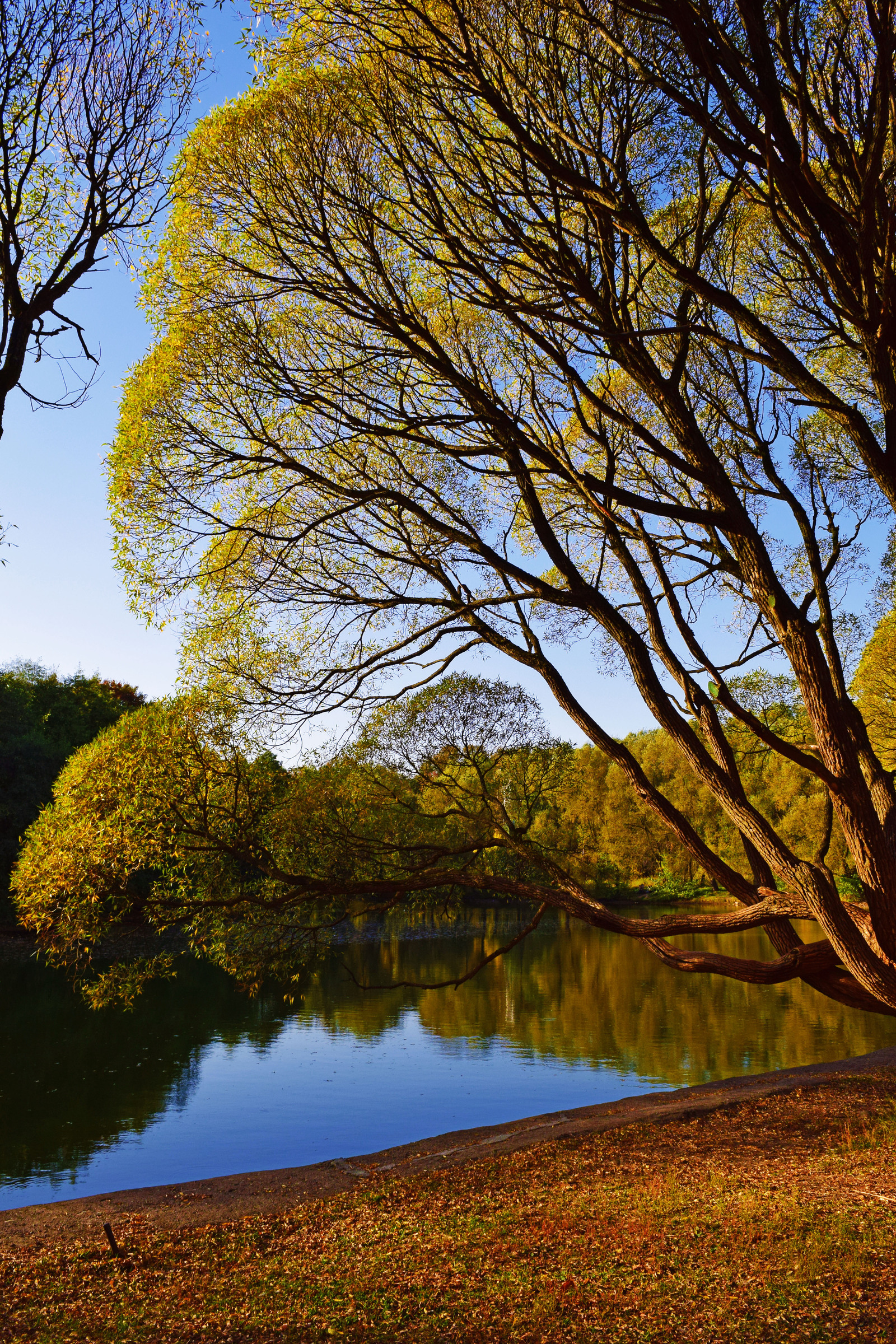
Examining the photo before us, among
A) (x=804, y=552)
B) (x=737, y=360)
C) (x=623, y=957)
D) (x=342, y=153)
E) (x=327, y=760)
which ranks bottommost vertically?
(x=623, y=957)

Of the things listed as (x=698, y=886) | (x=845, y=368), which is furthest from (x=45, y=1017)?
(x=698, y=886)

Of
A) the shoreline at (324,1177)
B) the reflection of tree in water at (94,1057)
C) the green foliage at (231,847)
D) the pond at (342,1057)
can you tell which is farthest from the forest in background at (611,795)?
A: the green foliage at (231,847)

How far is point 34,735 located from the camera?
35406 millimetres

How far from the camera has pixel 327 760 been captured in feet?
28.2

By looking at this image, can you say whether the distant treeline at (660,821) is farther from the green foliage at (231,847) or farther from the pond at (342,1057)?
the green foliage at (231,847)

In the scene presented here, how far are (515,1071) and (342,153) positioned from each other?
45.8ft

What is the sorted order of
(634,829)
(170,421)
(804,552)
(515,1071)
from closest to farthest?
1. (170,421)
2. (804,552)
3. (515,1071)
4. (634,829)

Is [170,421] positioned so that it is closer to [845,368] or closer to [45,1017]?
[845,368]

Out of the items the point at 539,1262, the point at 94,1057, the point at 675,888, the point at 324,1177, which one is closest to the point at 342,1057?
the point at 94,1057

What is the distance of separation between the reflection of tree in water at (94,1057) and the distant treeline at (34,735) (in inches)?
264

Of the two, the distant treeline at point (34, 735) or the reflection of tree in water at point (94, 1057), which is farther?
the distant treeline at point (34, 735)

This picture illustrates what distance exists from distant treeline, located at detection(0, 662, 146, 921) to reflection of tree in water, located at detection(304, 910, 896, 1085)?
40.6ft

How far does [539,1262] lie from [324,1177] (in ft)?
14.3

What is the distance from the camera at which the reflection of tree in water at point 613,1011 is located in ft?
53.2
